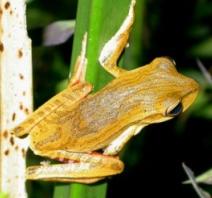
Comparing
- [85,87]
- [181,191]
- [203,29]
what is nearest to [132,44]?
[203,29]

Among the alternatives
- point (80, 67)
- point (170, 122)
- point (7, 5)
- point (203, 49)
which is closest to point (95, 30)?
point (80, 67)

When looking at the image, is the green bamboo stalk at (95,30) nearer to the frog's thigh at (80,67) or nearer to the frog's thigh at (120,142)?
the frog's thigh at (80,67)

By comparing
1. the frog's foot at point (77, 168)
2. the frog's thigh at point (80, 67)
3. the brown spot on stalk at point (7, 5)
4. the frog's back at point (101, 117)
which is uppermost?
the brown spot on stalk at point (7, 5)

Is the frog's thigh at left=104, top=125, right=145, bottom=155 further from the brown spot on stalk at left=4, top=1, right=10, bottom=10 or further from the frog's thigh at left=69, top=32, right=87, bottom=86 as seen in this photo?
the brown spot on stalk at left=4, top=1, right=10, bottom=10

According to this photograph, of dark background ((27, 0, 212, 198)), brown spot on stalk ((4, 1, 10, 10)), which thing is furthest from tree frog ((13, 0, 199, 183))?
dark background ((27, 0, 212, 198))

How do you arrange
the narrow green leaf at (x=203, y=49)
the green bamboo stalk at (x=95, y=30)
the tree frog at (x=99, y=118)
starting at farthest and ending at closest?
the narrow green leaf at (x=203, y=49) < the tree frog at (x=99, y=118) < the green bamboo stalk at (x=95, y=30)

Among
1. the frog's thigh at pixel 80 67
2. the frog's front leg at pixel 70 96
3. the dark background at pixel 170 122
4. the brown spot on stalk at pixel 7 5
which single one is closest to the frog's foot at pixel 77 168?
the frog's front leg at pixel 70 96

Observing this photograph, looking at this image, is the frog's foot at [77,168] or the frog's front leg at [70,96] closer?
the frog's front leg at [70,96]
